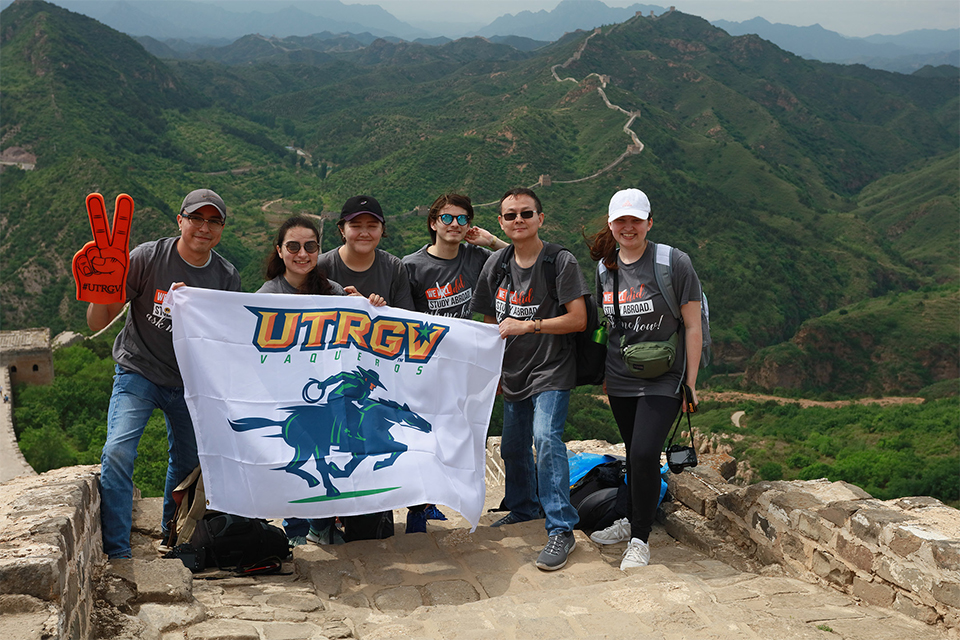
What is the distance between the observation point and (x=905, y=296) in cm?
5388

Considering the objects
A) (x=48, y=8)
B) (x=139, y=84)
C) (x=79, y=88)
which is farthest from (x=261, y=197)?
(x=48, y=8)

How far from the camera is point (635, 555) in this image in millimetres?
5055

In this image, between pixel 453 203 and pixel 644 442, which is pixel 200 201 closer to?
pixel 453 203

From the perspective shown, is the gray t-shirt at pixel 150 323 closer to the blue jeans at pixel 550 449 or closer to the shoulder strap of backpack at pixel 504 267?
the shoulder strap of backpack at pixel 504 267

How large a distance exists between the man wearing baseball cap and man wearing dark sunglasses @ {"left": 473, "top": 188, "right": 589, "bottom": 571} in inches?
71.9

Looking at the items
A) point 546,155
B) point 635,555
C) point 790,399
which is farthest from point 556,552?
point 546,155

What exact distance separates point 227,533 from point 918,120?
485 feet

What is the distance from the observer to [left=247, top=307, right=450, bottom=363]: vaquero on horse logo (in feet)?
16.3

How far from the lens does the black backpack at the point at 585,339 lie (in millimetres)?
5266

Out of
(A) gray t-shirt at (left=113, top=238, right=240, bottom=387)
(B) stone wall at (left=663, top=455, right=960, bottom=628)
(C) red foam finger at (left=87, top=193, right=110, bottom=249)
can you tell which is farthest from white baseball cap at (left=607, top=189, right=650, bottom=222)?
(C) red foam finger at (left=87, top=193, right=110, bottom=249)

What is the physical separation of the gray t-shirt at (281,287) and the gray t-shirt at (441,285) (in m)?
0.73

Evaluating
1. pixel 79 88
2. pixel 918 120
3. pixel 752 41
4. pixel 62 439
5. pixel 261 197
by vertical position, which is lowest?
pixel 62 439

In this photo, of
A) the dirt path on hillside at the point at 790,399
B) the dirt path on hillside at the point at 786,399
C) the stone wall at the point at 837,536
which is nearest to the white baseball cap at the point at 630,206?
the stone wall at the point at 837,536

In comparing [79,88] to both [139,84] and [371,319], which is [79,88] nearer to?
[139,84]
